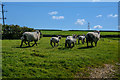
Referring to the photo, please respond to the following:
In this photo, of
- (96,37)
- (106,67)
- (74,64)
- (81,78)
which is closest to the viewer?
(81,78)

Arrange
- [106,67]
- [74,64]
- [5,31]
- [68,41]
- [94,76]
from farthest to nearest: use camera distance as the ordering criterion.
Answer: [5,31] < [68,41] < [106,67] < [74,64] < [94,76]

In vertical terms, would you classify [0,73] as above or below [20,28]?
below

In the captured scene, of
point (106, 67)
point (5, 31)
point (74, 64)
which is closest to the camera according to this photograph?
point (74, 64)

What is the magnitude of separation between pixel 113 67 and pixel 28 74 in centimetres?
888

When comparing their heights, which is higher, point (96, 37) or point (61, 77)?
point (96, 37)

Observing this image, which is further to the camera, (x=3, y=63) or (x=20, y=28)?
(x=20, y=28)

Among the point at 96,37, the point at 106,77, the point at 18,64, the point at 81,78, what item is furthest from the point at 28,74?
the point at 96,37

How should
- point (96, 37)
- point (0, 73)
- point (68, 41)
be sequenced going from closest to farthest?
1. point (0, 73)
2. point (68, 41)
3. point (96, 37)

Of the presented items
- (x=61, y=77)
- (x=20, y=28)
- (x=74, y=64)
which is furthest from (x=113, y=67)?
(x=20, y=28)

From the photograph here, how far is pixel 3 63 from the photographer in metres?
11.3

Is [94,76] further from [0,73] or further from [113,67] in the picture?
[0,73]

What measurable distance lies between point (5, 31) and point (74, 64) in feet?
121

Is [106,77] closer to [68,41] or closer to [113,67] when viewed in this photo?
[113,67]

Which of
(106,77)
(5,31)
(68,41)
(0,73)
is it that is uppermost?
(5,31)
